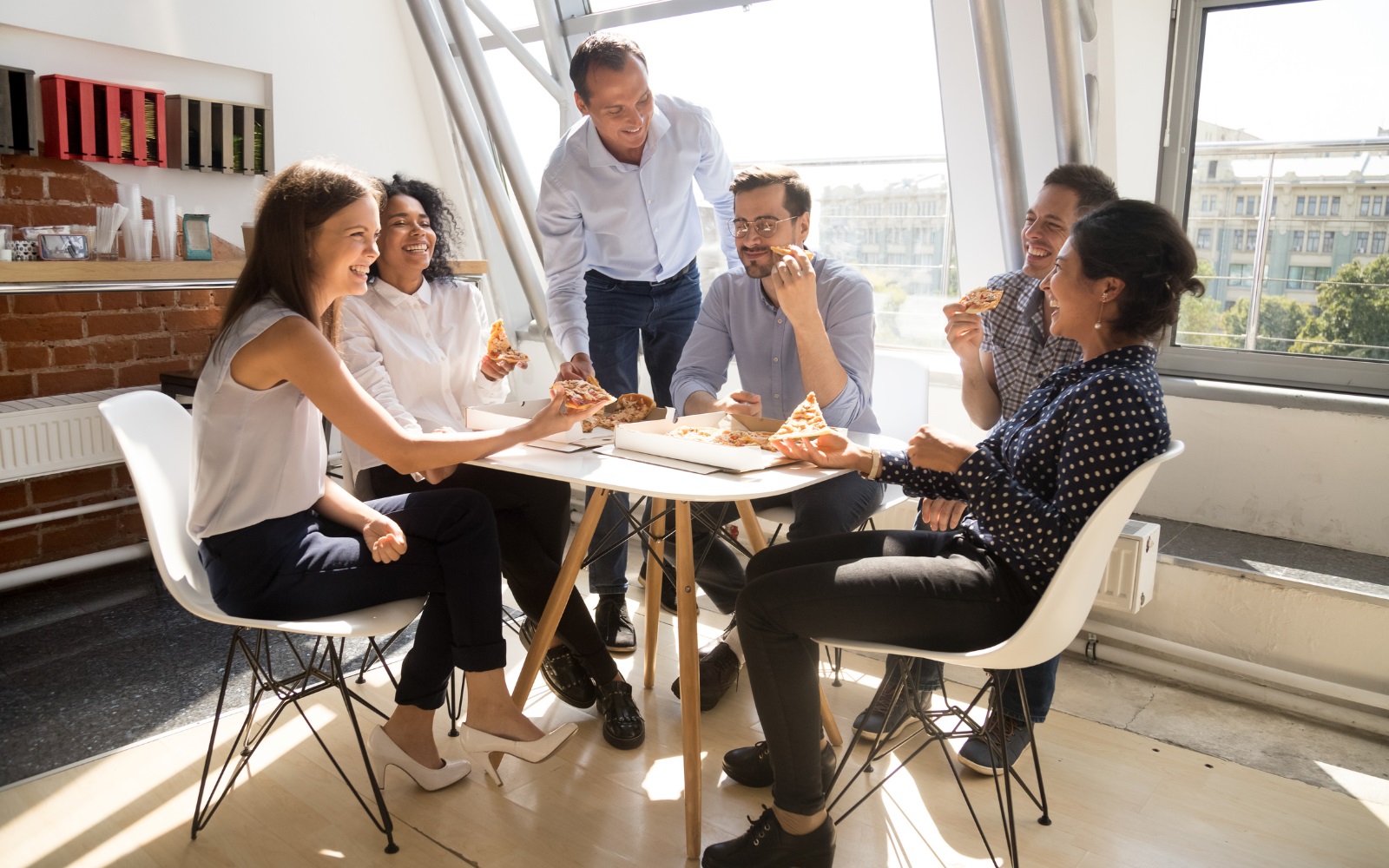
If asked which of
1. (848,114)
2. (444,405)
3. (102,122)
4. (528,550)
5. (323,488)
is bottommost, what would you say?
(528,550)

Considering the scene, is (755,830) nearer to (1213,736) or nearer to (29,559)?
(1213,736)

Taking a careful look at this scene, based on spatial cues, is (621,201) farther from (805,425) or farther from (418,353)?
(805,425)

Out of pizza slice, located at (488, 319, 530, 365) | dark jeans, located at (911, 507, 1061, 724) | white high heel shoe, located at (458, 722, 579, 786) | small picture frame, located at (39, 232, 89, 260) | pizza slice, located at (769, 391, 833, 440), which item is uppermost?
small picture frame, located at (39, 232, 89, 260)

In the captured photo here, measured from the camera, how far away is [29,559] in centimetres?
364

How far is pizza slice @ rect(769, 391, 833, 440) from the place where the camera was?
201cm

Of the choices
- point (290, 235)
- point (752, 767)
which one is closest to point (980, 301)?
point (752, 767)

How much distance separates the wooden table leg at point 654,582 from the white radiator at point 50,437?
1879 mm

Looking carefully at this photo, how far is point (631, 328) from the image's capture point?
3.30 m

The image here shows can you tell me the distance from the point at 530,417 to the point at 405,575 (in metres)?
0.50

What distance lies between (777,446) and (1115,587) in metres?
1.36

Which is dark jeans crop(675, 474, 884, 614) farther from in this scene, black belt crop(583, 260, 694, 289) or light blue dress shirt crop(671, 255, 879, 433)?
black belt crop(583, 260, 694, 289)

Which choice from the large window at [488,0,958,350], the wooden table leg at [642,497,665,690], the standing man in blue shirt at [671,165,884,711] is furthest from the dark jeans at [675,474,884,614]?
the large window at [488,0,958,350]

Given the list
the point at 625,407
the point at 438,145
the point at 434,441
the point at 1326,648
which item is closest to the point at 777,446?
the point at 625,407

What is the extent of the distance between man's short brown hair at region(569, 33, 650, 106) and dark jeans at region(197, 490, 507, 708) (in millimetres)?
1296
